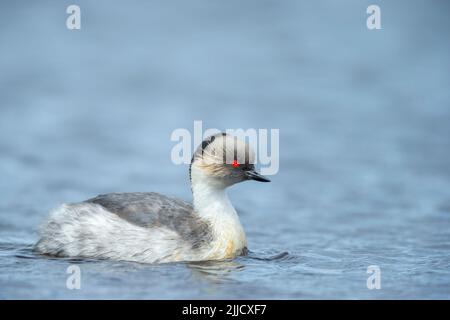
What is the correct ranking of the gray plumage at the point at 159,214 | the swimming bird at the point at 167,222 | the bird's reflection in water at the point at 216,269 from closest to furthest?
the bird's reflection in water at the point at 216,269 → the swimming bird at the point at 167,222 → the gray plumage at the point at 159,214

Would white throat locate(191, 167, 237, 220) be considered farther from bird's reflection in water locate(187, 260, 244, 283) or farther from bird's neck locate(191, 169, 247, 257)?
bird's reflection in water locate(187, 260, 244, 283)

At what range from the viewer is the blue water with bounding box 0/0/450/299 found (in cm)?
1060

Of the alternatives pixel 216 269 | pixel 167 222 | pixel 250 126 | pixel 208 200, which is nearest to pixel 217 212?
pixel 208 200

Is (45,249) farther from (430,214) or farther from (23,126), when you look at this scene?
(23,126)

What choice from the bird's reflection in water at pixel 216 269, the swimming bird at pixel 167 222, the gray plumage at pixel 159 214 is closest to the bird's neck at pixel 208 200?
the swimming bird at pixel 167 222

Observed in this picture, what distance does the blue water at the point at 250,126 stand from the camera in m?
10.6

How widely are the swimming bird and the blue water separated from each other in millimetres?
206

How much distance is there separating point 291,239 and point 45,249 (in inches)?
139

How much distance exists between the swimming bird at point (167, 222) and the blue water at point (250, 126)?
0.67 ft

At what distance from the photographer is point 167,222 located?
11.0 m

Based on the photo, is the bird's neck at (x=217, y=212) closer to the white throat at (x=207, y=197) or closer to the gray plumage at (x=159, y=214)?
the white throat at (x=207, y=197)

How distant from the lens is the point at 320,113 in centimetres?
2117

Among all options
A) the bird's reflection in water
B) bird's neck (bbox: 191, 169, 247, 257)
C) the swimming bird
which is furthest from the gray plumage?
the bird's reflection in water
